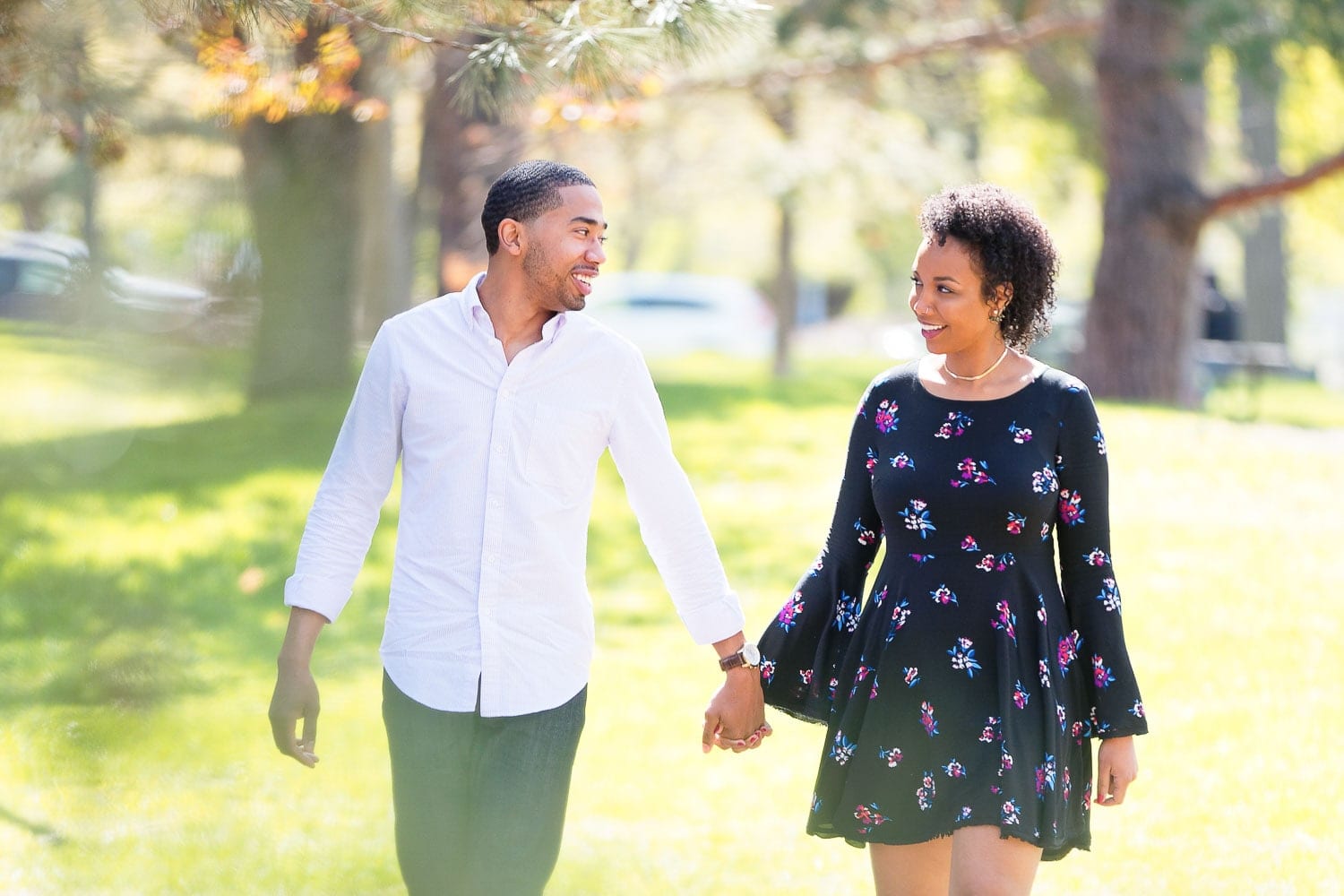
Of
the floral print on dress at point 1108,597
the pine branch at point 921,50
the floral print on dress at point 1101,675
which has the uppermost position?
the pine branch at point 921,50

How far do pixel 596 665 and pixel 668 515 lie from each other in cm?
514

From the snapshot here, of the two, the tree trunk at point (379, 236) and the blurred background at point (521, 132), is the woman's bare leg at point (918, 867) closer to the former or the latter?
the blurred background at point (521, 132)

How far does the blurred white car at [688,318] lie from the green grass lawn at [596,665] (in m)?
16.4

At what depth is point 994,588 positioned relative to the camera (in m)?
3.47

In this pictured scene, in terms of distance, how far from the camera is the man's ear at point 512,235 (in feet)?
11.1

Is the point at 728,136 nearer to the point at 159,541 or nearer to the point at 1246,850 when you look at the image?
the point at 159,541

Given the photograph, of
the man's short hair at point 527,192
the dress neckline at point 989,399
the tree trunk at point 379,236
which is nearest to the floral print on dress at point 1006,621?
the dress neckline at point 989,399

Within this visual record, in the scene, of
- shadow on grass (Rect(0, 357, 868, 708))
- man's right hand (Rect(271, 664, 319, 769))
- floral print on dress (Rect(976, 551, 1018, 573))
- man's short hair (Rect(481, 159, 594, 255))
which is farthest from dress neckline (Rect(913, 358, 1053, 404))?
shadow on grass (Rect(0, 357, 868, 708))

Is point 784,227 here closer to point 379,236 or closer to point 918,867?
point 379,236

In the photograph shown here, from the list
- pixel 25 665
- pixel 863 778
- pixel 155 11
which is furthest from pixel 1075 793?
pixel 25 665

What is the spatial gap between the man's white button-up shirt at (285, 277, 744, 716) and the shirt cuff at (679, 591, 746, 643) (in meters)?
0.27

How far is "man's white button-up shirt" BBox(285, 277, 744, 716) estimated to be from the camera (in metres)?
3.23

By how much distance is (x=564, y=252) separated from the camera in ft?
11.0

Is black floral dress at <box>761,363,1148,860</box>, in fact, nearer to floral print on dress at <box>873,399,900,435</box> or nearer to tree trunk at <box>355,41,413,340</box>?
floral print on dress at <box>873,399,900,435</box>
